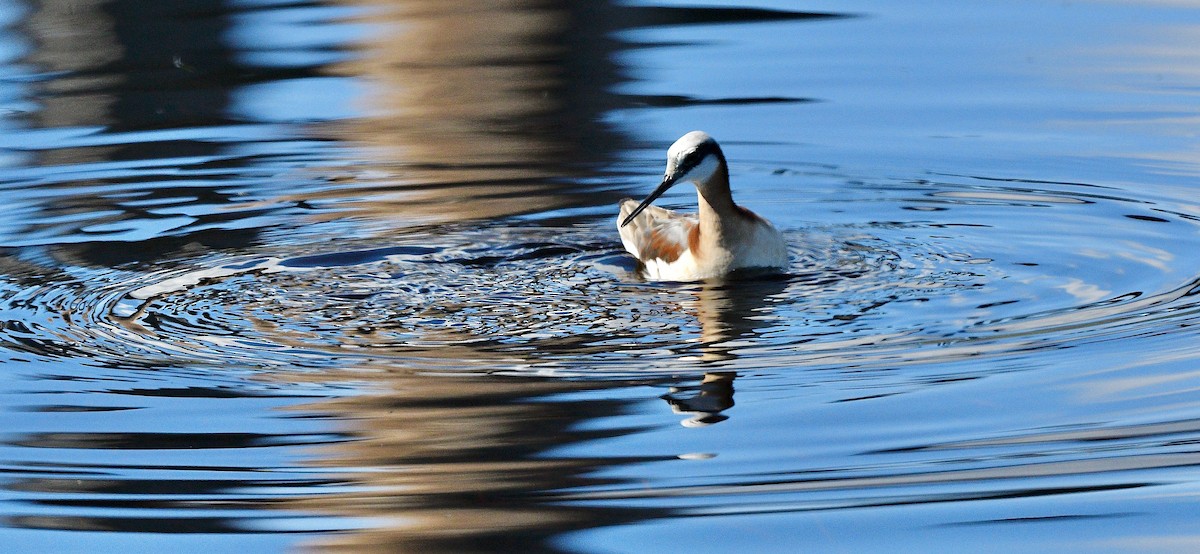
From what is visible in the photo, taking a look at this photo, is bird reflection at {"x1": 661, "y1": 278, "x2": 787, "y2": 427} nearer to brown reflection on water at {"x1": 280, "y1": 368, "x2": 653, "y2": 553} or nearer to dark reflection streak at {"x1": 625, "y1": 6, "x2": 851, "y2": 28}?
brown reflection on water at {"x1": 280, "y1": 368, "x2": 653, "y2": 553}

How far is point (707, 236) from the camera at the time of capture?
9.31 metres

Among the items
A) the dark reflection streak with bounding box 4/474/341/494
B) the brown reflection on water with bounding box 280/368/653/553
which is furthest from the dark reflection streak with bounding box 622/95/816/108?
the dark reflection streak with bounding box 4/474/341/494

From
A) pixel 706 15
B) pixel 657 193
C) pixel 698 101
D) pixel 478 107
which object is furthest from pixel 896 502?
pixel 706 15

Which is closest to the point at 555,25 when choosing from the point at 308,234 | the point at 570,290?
the point at 308,234

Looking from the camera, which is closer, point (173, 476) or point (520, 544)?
point (520, 544)

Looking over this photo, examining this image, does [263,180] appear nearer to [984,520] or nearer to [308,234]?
[308,234]


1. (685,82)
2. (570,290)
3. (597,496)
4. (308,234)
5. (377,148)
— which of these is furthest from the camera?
(685,82)

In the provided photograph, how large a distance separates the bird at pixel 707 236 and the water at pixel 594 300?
17 cm

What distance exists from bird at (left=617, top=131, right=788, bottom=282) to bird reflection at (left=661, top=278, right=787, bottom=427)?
0.12m

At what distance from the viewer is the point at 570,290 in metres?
8.74

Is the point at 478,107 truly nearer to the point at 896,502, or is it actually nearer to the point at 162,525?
the point at 162,525

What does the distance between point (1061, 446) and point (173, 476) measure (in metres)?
3.09

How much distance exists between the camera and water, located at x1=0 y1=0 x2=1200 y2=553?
5.87 m

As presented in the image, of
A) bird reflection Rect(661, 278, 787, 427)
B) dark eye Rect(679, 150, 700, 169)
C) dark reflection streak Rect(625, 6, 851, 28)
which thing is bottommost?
bird reflection Rect(661, 278, 787, 427)
